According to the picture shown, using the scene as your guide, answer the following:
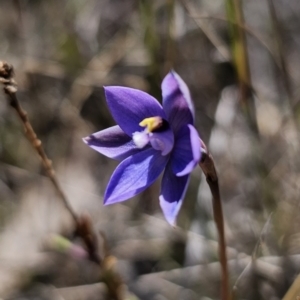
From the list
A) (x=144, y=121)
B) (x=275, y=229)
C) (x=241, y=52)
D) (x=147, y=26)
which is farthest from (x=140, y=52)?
(x=144, y=121)

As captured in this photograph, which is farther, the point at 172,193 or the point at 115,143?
the point at 115,143

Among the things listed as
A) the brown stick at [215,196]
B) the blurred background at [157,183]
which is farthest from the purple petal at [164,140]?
the blurred background at [157,183]

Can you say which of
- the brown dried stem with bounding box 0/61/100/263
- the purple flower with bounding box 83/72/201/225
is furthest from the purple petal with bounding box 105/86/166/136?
the brown dried stem with bounding box 0/61/100/263

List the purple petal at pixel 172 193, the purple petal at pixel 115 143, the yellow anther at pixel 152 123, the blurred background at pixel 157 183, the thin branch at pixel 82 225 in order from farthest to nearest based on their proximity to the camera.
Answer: the blurred background at pixel 157 183 < the thin branch at pixel 82 225 < the purple petal at pixel 115 143 < the yellow anther at pixel 152 123 < the purple petal at pixel 172 193

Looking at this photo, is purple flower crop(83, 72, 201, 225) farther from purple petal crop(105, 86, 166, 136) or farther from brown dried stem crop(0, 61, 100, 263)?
brown dried stem crop(0, 61, 100, 263)

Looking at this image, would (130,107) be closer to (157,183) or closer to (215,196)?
(215,196)

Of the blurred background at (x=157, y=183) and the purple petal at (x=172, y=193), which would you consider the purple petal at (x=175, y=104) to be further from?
the blurred background at (x=157, y=183)

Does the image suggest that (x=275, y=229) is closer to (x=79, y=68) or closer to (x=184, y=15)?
(x=184, y=15)

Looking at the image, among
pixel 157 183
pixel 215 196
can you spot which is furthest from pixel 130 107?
pixel 157 183
